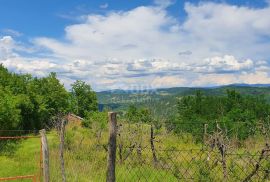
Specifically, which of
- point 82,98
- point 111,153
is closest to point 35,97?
point 82,98

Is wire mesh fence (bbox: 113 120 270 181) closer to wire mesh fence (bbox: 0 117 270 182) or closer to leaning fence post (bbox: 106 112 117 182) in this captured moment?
wire mesh fence (bbox: 0 117 270 182)

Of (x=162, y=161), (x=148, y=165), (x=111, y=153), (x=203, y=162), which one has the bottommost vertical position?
→ (x=162, y=161)

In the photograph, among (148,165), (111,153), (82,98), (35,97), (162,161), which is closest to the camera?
(111,153)

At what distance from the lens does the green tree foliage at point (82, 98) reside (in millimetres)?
87188

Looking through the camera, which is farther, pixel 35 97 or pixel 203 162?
pixel 35 97

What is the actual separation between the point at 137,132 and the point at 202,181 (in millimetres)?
11083

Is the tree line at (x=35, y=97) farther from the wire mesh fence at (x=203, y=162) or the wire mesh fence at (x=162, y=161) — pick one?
the wire mesh fence at (x=203, y=162)

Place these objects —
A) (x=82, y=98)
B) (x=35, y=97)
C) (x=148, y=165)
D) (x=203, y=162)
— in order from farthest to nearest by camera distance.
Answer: (x=82, y=98) → (x=35, y=97) → (x=203, y=162) → (x=148, y=165)

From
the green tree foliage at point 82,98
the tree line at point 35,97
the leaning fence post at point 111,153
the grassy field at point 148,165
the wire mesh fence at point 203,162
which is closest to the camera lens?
the leaning fence post at point 111,153

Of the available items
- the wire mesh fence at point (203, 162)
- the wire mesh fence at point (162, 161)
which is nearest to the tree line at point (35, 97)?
the wire mesh fence at point (162, 161)

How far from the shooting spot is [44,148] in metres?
9.84

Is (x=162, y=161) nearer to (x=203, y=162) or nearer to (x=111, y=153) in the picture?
(x=203, y=162)

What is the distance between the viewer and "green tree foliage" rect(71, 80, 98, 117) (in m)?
87.2

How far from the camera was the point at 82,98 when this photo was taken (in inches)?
3440
